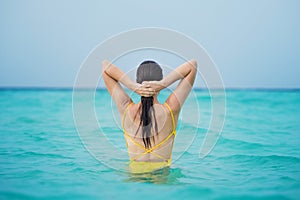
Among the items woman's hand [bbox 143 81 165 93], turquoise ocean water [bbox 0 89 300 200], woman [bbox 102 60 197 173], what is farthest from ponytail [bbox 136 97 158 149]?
turquoise ocean water [bbox 0 89 300 200]

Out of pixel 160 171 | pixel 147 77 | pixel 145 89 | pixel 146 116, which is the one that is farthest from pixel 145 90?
pixel 160 171

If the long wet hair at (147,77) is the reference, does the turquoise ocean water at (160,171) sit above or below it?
below

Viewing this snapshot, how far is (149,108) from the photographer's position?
11.2 feet

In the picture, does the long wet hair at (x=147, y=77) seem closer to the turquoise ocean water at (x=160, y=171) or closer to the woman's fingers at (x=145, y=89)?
the woman's fingers at (x=145, y=89)

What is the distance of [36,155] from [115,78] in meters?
2.40

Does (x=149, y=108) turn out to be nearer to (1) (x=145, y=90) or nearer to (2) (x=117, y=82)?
(1) (x=145, y=90)

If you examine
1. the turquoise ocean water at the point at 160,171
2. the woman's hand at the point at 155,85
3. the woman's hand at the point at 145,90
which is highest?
the woman's hand at the point at 155,85

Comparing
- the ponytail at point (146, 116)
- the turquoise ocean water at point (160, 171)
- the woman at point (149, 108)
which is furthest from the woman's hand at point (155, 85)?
the turquoise ocean water at point (160, 171)

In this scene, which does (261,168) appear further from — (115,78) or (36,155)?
(36,155)

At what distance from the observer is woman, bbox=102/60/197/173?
3.37m

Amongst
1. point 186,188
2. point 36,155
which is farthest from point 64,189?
point 36,155

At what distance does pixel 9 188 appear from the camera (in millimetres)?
3475

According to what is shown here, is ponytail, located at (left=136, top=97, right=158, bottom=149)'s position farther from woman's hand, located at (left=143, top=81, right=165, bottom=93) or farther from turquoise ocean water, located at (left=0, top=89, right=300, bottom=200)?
turquoise ocean water, located at (left=0, top=89, right=300, bottom=200)

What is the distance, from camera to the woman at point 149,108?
3.37 meters
